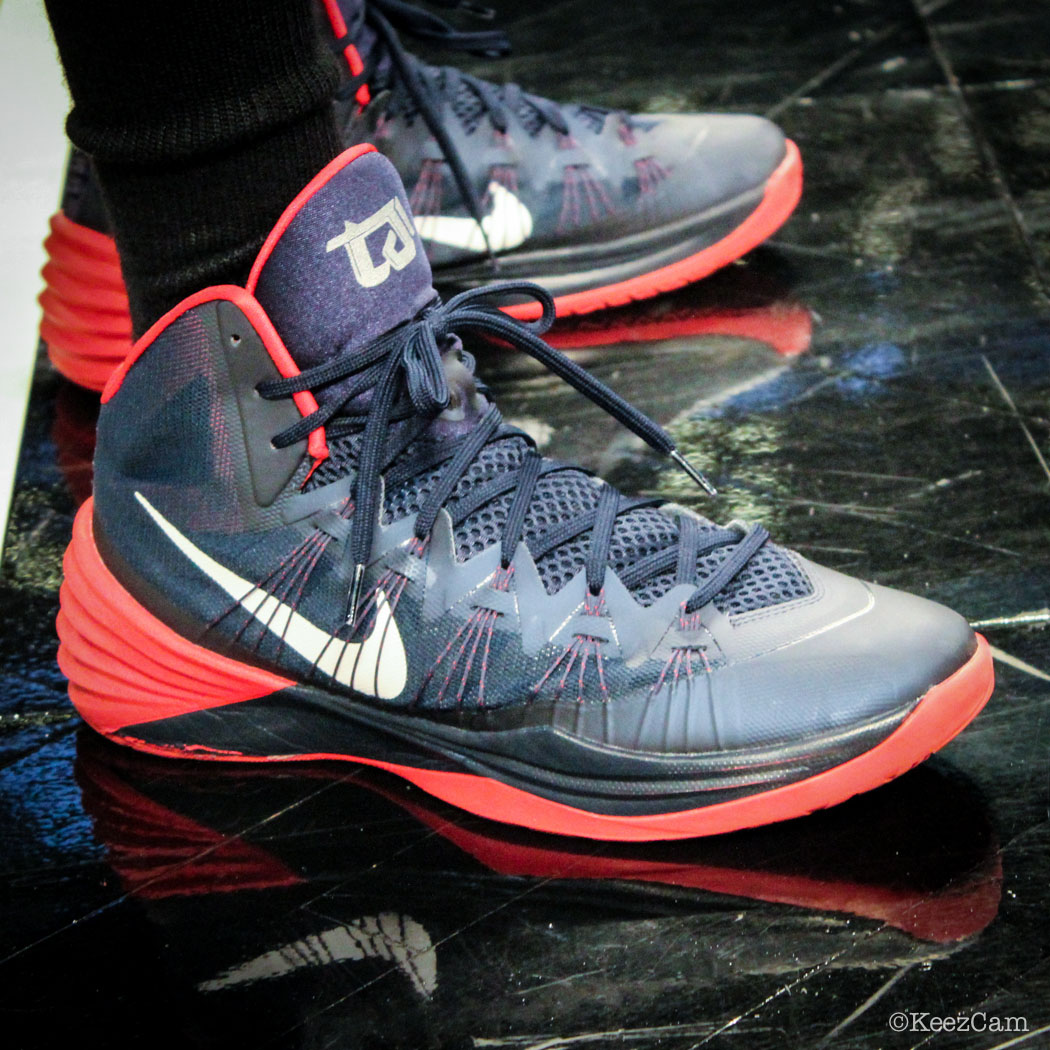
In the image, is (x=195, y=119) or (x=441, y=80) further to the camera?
(x=441, y=80)

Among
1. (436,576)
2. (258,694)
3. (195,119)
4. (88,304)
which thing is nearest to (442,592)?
(436,576)

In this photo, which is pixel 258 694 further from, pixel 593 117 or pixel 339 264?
pixel 593 117

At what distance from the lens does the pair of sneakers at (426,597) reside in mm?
801

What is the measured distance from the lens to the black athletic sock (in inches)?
28.8

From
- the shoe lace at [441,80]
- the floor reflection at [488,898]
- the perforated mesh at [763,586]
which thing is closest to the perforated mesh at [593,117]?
the shoe lace at [441,80]

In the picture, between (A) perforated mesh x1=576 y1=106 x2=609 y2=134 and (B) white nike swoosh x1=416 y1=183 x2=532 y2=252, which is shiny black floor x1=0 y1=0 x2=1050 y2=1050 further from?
(A) perforated mesh x1=576 y1=106 x2=609 y2=134

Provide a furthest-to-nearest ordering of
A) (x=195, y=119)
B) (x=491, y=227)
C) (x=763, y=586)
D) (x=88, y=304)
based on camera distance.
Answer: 1. (x=491, y=227)
2. (x=88, y=304)
3. (x=763, y=586)
4. (x=195, y=119)

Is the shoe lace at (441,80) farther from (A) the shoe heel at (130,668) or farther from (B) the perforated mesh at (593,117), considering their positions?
(A) the shoe heel at (130,668)

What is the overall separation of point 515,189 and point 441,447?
62 centimetres

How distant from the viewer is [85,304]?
1274 mm

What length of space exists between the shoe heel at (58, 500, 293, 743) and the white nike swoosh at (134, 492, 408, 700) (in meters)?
0.04

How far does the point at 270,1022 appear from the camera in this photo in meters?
0.74

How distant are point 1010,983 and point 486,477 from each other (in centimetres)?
43

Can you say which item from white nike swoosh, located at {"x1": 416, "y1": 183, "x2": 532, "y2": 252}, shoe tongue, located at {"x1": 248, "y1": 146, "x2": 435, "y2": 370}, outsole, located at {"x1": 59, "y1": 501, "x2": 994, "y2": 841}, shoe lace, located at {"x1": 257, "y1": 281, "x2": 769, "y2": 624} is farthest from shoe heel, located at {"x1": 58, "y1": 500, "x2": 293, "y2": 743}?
white nike swoosh, located at {"x1": 416, "y1": 183, "x2": 532, "y2": 252}
